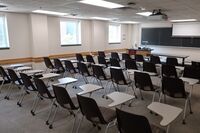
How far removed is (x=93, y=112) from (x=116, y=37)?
10100 mm

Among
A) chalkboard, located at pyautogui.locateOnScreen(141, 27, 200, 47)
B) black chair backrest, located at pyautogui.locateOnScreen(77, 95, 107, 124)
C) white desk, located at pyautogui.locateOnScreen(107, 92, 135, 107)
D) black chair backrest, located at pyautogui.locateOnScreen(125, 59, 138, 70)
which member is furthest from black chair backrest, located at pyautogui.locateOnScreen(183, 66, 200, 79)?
chalkboard, located at pyautogui.locateOnScreen(141, 27, 200, 47)

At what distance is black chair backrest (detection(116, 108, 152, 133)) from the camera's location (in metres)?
1.89

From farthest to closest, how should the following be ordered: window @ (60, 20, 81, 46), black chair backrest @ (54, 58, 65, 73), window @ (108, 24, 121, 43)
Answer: window @ (108, 24, 121, 43), window @ (60, 20, 81, 46), black chair backrest @ (54, 58, 65, 73)

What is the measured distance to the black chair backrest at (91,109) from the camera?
242cm

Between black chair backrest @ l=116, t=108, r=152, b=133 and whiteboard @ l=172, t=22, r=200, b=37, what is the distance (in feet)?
31.7

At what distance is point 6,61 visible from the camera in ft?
21.7

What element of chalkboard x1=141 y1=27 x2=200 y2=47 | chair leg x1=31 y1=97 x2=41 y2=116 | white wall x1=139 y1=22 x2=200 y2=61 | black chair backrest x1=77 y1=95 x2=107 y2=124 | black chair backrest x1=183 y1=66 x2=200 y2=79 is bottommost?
chair leg x1=31 y1=97 x2=41 y2=116

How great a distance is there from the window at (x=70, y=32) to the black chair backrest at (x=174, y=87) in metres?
6.20

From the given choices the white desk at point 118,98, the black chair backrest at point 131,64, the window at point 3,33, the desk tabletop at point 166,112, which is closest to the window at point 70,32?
the window at point 3,33

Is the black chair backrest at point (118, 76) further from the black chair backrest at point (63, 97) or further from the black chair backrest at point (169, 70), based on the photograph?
the black chair backrest at point (63, 97)

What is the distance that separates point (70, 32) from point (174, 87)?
22.0ft

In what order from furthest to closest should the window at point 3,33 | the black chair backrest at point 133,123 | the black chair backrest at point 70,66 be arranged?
the window at point 3,33 → the black chair backrest at point 70,66 → the black chair backrest at point 133,123

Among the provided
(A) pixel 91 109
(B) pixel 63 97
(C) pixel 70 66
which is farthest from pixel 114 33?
(A) pixel 91 109

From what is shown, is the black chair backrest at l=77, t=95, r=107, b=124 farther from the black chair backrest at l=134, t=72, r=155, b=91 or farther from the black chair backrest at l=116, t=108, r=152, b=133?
the black chair backrest at l=134, t=72, r=155, b=91
